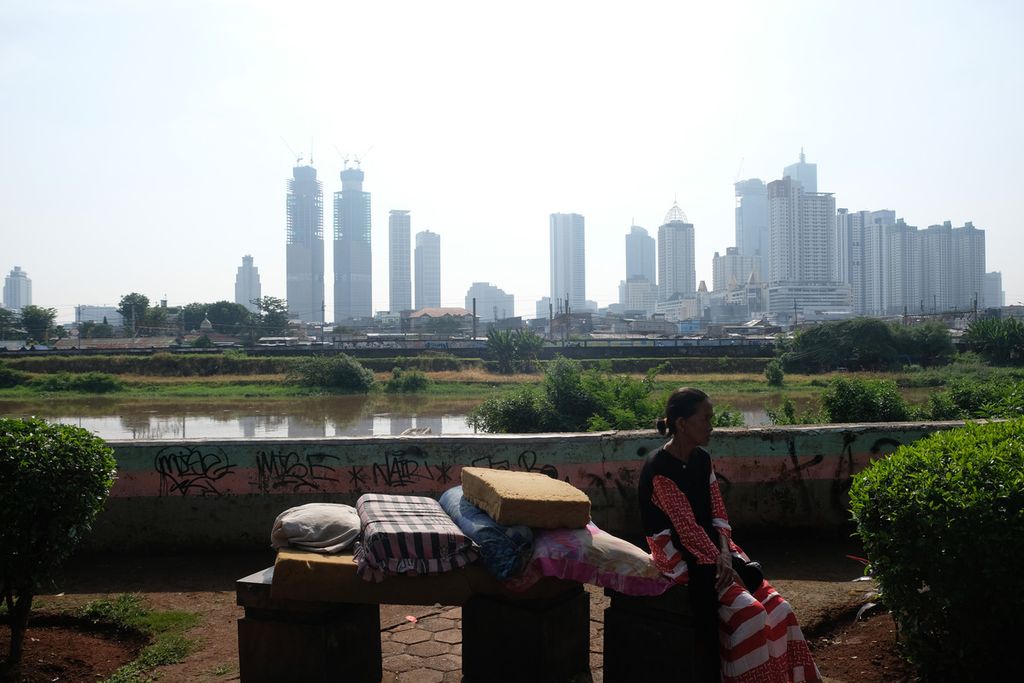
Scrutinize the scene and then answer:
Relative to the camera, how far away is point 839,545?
642cm

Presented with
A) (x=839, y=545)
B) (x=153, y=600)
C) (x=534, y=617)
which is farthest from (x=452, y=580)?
(x=839, y=545)

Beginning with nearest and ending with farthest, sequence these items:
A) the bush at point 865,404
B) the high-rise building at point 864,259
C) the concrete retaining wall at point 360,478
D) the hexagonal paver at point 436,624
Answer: the hexagonal paver at point 436,624 → the concrete retaining wall at point 360,478 → the bush at point 865,404 → the high-rise building at point 864,259

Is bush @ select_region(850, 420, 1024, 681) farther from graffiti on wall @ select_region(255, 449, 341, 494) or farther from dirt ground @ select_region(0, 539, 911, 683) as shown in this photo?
graffiti on wall @ select_region(255, 449, 341, 494)

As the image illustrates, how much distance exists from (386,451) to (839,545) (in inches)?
146

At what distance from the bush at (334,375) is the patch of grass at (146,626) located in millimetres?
36355

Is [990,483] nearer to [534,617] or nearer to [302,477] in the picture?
[534,617]

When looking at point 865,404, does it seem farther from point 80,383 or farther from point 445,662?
point 80,383

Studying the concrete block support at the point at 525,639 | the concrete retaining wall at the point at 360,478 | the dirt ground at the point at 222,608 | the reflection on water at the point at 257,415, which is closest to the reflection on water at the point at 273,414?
the reflection on water at the point at 257,415

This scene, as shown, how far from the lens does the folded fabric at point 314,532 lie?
144 inches

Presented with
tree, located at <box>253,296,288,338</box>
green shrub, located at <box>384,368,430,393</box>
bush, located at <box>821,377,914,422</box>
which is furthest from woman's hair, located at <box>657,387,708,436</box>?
tree, located at <box>253,296,288,338</box>

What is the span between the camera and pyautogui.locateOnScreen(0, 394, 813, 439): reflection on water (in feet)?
87.7

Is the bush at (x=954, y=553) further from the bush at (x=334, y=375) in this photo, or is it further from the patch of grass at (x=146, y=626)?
the bush at (x=334, y=375)

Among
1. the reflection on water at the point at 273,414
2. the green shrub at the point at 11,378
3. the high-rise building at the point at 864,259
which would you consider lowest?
the reflection on water at the point at 273,414

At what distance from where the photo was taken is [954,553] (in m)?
3.41
